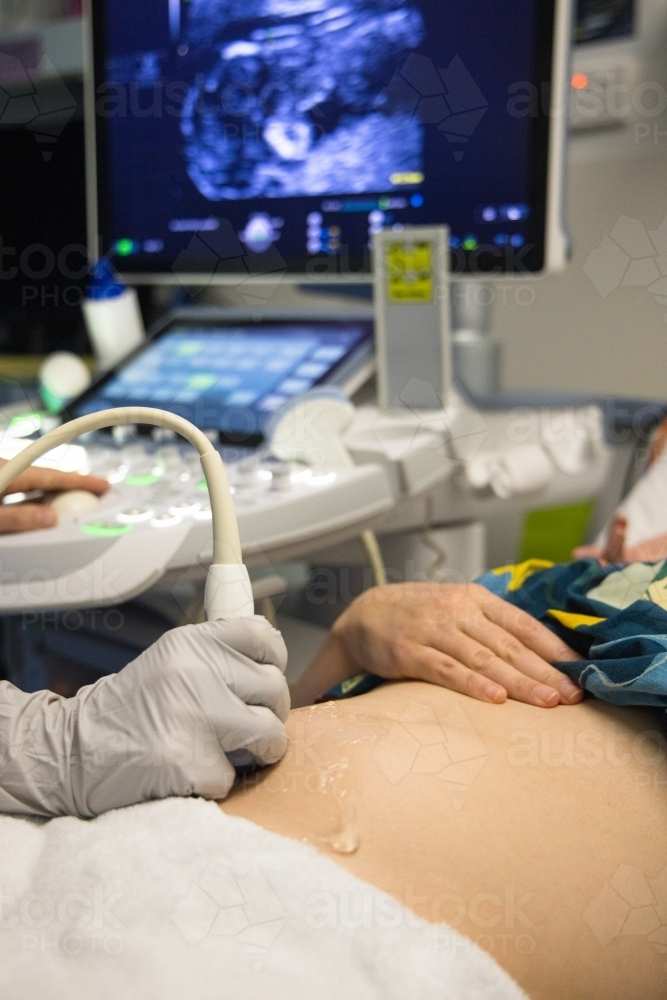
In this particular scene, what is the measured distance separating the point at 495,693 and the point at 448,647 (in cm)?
6

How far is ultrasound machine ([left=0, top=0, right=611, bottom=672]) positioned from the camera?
0.93 meters

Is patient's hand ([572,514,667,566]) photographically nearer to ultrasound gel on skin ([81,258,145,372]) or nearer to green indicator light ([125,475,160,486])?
green indicator light ([125,475,160,486])

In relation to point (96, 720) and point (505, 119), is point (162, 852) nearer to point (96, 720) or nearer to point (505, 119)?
point (96, 720)

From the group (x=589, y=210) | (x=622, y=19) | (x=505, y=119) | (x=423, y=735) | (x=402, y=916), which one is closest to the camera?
(x=402, y=916)

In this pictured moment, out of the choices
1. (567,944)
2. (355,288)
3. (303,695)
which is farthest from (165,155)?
(567,944)

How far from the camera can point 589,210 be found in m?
1.47

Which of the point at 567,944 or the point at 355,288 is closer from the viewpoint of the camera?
the point at 567,944

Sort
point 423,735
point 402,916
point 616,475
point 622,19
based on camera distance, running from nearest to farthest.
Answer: point 402,916 → point 423,735 → point 616,475 → point 622,19

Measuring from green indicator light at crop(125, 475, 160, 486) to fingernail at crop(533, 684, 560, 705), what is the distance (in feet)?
1.35

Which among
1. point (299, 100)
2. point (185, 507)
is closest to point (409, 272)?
point (299, 100)

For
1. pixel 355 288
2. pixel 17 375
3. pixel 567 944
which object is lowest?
pixel 567 944

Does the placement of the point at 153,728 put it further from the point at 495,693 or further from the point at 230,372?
the point at 230,372

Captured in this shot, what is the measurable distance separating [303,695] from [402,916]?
26cm

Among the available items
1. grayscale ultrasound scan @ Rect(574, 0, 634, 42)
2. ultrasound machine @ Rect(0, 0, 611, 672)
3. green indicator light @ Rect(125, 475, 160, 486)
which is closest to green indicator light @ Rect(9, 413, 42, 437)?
ultrasound machine @ Rect(0, 0, 611, 672)
